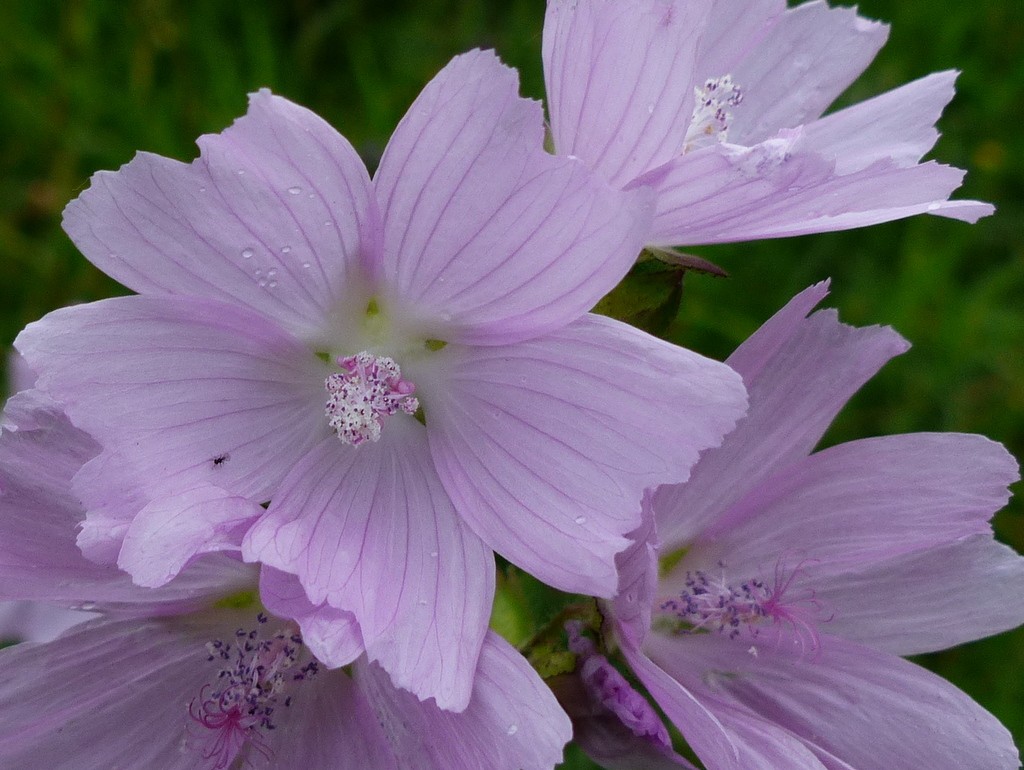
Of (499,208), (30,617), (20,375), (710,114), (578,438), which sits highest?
(710,114)

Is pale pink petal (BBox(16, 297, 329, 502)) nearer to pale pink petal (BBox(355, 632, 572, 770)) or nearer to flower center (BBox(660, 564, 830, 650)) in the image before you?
pale pink petal (BBox(355, 632, 572, 770))

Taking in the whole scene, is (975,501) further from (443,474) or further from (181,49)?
(181,49)

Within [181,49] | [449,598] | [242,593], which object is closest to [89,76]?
[181,49]

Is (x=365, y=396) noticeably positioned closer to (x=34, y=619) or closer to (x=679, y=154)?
(x=679, y=154)

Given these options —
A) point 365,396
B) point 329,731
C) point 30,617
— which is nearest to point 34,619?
point 30,617

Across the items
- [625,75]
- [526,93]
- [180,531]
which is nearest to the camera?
[180,531]

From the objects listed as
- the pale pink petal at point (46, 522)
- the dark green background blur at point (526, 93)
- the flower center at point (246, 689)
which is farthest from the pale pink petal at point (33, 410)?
the dark green background blur at point (526, 93)

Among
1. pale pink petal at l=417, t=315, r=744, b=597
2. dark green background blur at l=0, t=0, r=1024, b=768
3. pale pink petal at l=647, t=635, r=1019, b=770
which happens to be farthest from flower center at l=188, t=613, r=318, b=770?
dark green background blur at l=0, t=0, r=1024, b=768
